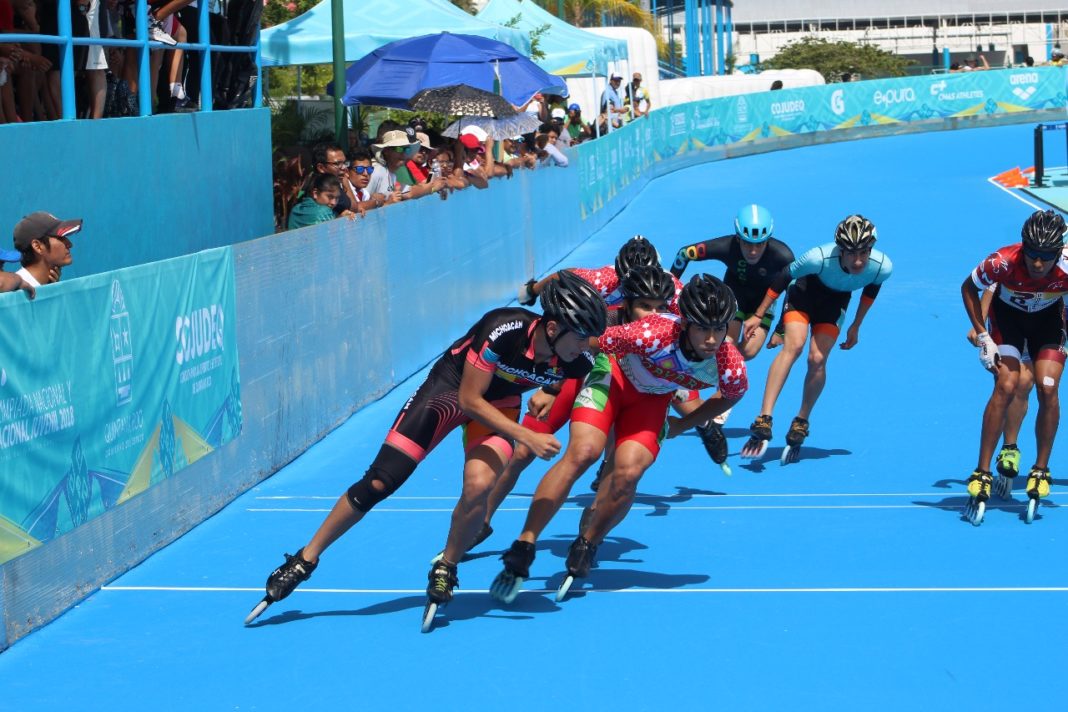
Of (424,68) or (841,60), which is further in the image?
(841,60)

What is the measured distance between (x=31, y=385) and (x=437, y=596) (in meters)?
2.04

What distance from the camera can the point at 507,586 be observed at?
6.89 meters

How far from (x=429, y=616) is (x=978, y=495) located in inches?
141

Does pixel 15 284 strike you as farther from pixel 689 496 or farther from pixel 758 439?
pixel 758 439

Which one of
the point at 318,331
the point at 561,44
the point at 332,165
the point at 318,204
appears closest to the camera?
the point at 318,331

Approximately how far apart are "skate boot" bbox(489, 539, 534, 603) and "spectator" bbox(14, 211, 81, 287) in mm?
2664

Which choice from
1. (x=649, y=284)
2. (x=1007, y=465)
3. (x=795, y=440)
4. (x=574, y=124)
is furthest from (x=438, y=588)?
(x=574, y=124)

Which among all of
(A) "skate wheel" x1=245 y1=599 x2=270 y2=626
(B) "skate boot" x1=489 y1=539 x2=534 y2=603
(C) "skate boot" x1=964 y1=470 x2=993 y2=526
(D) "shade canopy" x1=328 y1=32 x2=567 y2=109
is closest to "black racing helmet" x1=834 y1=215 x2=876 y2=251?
(C) "skate boot" x1=964 y1=470 x2=993 y2=526

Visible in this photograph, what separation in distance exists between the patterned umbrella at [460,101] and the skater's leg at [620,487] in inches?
452

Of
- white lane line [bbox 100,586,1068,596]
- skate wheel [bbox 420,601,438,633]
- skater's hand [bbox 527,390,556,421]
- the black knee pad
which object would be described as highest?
skater's hand [bbox 527,390,556,421]

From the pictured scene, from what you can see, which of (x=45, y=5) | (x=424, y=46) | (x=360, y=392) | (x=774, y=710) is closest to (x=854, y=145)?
(x=424, y=46)

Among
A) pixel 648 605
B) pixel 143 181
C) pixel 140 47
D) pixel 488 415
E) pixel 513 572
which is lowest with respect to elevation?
pixel 648 605

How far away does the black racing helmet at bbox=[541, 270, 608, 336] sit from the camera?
20.3 ft

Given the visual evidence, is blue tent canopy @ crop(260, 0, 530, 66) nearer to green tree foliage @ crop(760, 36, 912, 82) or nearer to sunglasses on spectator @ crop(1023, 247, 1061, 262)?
sunglasses on spectator @ crop(1023, 247, 1061, 262)
